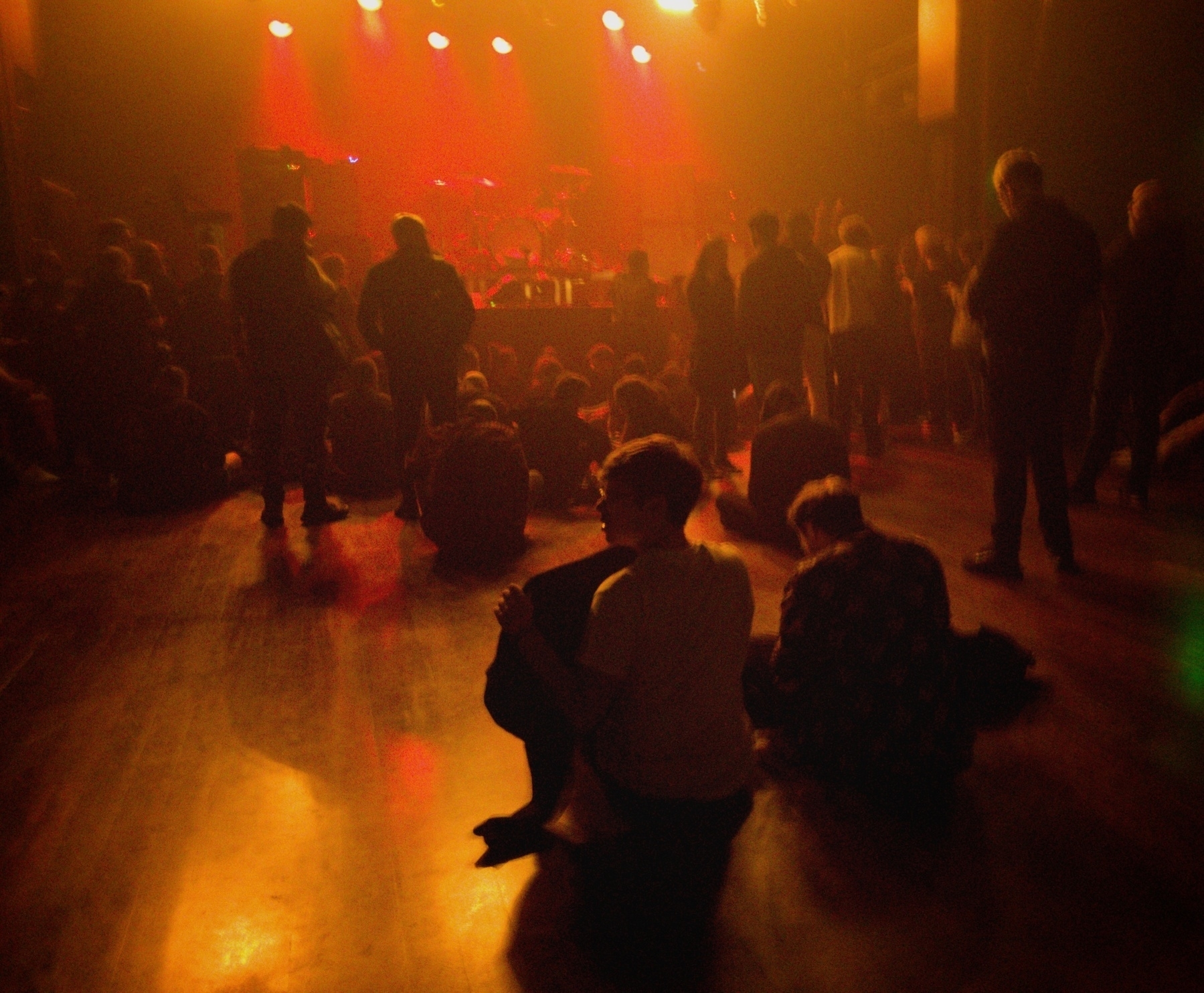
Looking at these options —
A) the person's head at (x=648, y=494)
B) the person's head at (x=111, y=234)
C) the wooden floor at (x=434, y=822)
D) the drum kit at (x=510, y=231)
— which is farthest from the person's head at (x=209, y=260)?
the person's head at (x=648, y=494)

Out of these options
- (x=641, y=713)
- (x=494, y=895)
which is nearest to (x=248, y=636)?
(x=494, y=895)

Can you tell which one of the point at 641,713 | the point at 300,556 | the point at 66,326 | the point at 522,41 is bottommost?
the point at 300,556

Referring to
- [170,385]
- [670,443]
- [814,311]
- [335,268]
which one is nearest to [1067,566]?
[814,311]

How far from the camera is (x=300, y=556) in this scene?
5.04 meters

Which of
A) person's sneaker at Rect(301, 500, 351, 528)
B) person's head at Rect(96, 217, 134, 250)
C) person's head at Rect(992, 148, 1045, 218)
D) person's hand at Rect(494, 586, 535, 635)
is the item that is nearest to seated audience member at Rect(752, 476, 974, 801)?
person's hand at Rect(494, 586, 535, 635)

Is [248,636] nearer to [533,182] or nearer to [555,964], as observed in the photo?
[555,964]

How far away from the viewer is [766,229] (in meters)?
6.29

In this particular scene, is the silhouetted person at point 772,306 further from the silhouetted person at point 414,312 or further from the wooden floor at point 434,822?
the wooden floor at point 434,822

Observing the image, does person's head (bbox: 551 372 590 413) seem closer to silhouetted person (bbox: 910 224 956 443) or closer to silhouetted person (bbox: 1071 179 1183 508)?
silhouetted person (bbox: 1071 179 1183 508)

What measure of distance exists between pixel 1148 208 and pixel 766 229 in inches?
80.5

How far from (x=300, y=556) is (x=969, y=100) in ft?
23.3

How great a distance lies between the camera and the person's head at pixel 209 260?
7.35 m

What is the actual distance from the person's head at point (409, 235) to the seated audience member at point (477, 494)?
44.3 inches

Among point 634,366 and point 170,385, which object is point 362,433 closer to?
point 170,385
